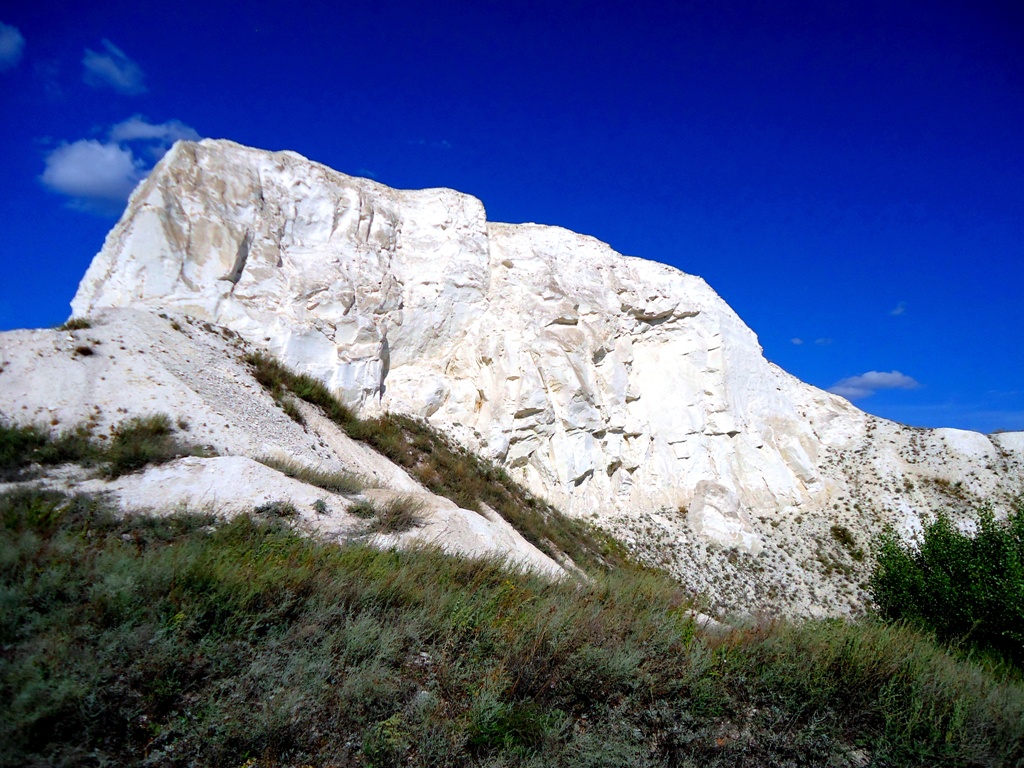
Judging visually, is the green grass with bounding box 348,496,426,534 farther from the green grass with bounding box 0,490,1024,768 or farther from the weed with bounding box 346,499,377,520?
the green grass with bounding box 0,490,1024,768

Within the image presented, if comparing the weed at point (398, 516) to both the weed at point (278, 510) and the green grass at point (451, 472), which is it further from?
the green grass at point (451, 472)

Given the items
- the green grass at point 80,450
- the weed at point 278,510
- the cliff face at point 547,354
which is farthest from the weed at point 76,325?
the weed at point 278,510

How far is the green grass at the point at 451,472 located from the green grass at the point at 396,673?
10.00m

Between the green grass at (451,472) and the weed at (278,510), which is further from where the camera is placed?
the green grass at (451,472)

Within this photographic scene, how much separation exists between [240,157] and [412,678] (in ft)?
74.3

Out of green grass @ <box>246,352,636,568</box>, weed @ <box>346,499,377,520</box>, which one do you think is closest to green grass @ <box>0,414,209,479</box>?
weed @ <box>346,499,377,520</box>

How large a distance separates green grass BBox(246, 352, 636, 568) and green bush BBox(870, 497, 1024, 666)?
24.2 feet

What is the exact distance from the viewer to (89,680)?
3.14m

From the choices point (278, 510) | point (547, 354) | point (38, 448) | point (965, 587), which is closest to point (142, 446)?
point (38, 448)

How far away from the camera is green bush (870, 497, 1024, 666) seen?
34.3 ft

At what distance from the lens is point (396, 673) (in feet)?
13.3

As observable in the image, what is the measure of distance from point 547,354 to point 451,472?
8473mm

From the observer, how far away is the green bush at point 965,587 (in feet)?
34.3

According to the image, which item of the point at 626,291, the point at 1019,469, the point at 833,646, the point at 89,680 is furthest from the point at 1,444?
the point at 1019,469
